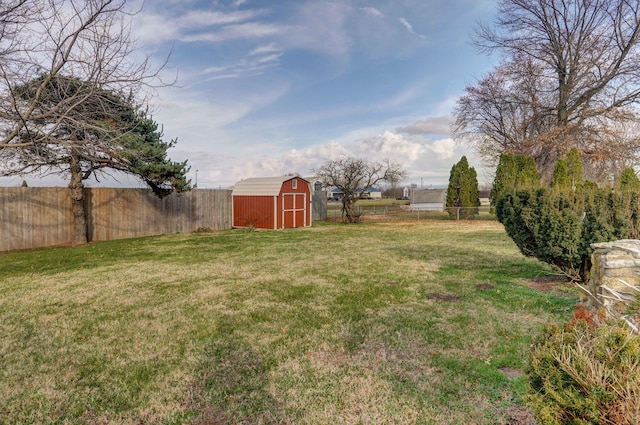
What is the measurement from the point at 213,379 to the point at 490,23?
20515 millimetres

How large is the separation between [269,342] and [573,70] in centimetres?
1870

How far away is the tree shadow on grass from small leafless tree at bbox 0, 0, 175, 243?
14.7 ft

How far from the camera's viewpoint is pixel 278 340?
3.50 meters

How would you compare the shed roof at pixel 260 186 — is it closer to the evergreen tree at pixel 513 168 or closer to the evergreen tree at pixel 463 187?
the evergreen tree at pixel 513 168

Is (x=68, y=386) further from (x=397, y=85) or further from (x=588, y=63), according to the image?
(x=588, y=63)

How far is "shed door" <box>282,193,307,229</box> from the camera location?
50.9ft

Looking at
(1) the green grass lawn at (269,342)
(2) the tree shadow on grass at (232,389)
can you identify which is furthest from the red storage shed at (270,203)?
(2) the tree shadow on grass at (232,389)

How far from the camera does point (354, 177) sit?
18406mm

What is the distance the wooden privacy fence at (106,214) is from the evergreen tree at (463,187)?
47.1 ft

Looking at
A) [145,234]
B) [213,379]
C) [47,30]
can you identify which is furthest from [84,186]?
[213,379]

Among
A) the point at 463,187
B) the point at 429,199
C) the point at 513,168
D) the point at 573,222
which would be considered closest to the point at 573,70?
the point at 513,168

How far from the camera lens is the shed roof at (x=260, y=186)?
15055 millimetres

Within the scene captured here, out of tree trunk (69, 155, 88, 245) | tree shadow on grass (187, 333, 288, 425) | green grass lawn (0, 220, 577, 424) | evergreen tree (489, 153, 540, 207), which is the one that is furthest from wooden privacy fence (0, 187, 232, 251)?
evergreen tree (489, 153, 540, 207)

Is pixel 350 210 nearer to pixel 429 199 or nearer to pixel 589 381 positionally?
pixel 429 199
